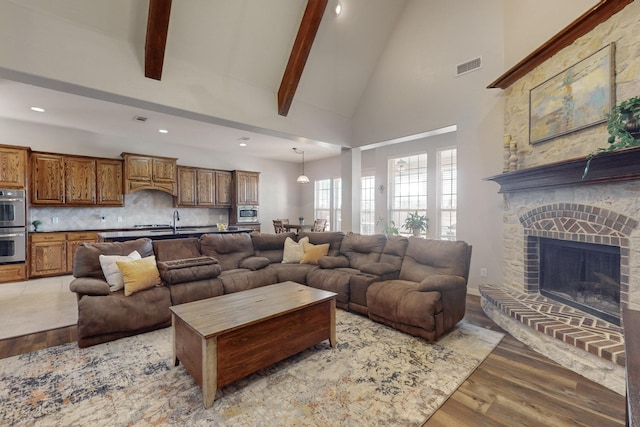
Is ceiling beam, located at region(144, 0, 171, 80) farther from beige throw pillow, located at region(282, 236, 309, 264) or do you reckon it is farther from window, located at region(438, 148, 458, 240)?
window, located at region(438, 148, 458, 240)

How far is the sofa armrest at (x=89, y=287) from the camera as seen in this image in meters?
2.77

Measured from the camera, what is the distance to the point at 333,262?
419 cm

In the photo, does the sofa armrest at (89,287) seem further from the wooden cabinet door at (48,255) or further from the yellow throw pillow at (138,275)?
the wooden cabinet door at (48,255)

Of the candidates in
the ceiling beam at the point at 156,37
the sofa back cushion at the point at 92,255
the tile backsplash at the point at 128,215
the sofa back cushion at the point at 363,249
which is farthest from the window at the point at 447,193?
the tile backsplash at the point at 128,215

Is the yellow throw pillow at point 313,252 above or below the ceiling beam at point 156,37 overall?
below

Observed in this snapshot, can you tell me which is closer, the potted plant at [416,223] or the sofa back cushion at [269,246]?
the sofa back cushion at [269,246]

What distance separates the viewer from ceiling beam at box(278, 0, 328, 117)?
3885 mm

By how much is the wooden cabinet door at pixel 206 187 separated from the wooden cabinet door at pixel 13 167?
10.6 feet

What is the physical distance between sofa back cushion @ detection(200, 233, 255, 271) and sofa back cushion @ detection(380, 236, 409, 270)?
208 centimetres

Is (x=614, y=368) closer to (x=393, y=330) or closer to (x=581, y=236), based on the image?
(x=581, y=236)

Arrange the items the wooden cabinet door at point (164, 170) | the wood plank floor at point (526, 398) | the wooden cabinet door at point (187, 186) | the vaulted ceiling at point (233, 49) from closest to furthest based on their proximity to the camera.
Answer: the wood plank floor at point (526, 398), the vaulted ceiling at point (233, 49), the wooden cabinet door at point (164, 170), the wooden cabinet door at point (187, 186)

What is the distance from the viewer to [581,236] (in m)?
2.74

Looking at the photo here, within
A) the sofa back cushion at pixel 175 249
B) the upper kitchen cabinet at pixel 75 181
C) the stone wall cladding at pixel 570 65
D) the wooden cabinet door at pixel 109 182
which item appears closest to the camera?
the stone wall cladding at pixel 570 65

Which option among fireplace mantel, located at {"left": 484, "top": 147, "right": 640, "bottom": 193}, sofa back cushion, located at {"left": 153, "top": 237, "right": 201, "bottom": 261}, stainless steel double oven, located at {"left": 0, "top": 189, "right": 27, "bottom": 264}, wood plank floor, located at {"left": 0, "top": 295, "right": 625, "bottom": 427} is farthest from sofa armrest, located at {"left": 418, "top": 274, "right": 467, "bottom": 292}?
stainless steel double oven, located at {"left": 0, "top": 189, "right": 27, "bottom": 264}
